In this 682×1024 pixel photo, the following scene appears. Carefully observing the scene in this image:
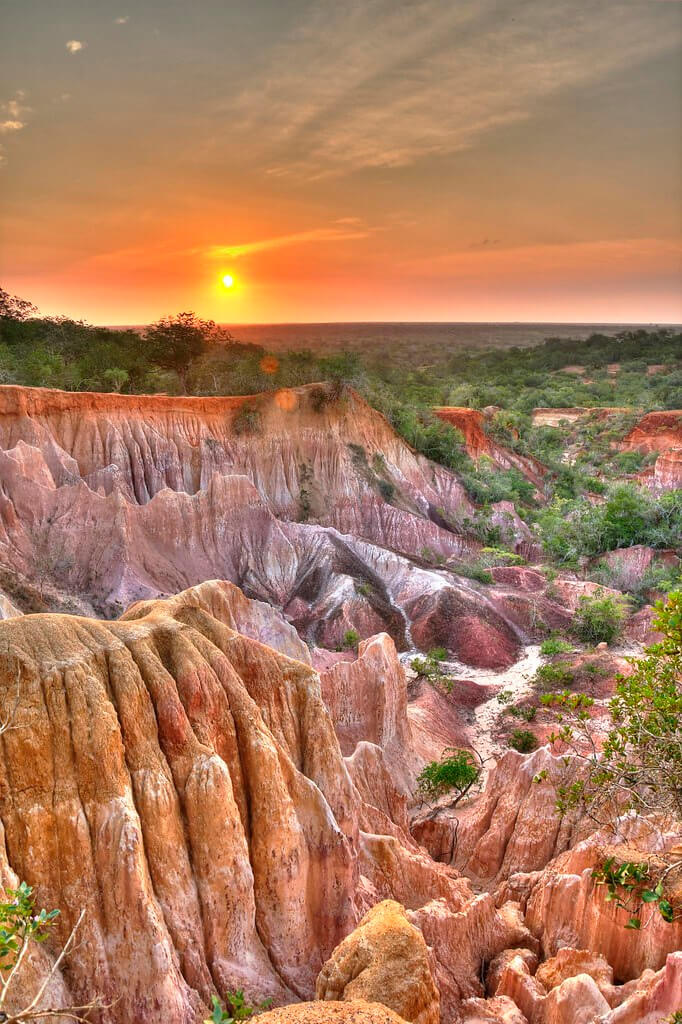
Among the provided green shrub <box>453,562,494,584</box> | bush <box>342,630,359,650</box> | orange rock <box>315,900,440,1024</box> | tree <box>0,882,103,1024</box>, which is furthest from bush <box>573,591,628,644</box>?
tree <box>0,882,103,1024</box>

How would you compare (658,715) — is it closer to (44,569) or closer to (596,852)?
(596,852)

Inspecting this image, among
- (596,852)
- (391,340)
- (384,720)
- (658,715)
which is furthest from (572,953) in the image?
(391,340)

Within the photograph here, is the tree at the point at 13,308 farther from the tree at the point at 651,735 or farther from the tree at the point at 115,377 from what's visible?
the tree at the point at 651,735

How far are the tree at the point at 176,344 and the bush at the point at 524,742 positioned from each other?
37311 mm

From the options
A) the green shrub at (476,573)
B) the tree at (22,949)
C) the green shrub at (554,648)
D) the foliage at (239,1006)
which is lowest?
the green shrub at (554,648)

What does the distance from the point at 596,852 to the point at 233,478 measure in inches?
931

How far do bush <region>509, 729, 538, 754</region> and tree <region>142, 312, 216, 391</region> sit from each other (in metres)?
37.3

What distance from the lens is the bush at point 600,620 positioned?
26828mm

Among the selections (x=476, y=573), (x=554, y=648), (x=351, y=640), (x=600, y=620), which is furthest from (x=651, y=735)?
(x=476, y=573)

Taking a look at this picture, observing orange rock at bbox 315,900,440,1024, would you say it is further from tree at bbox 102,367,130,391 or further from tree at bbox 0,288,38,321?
tree at bbox 0,288,38,321

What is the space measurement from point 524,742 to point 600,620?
8.64 metres

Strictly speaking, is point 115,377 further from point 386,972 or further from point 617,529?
point 386,972

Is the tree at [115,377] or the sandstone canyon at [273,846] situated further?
the tree at [115,377]

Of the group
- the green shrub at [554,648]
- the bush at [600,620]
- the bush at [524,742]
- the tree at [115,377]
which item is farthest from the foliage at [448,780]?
the tree at [115,377]
